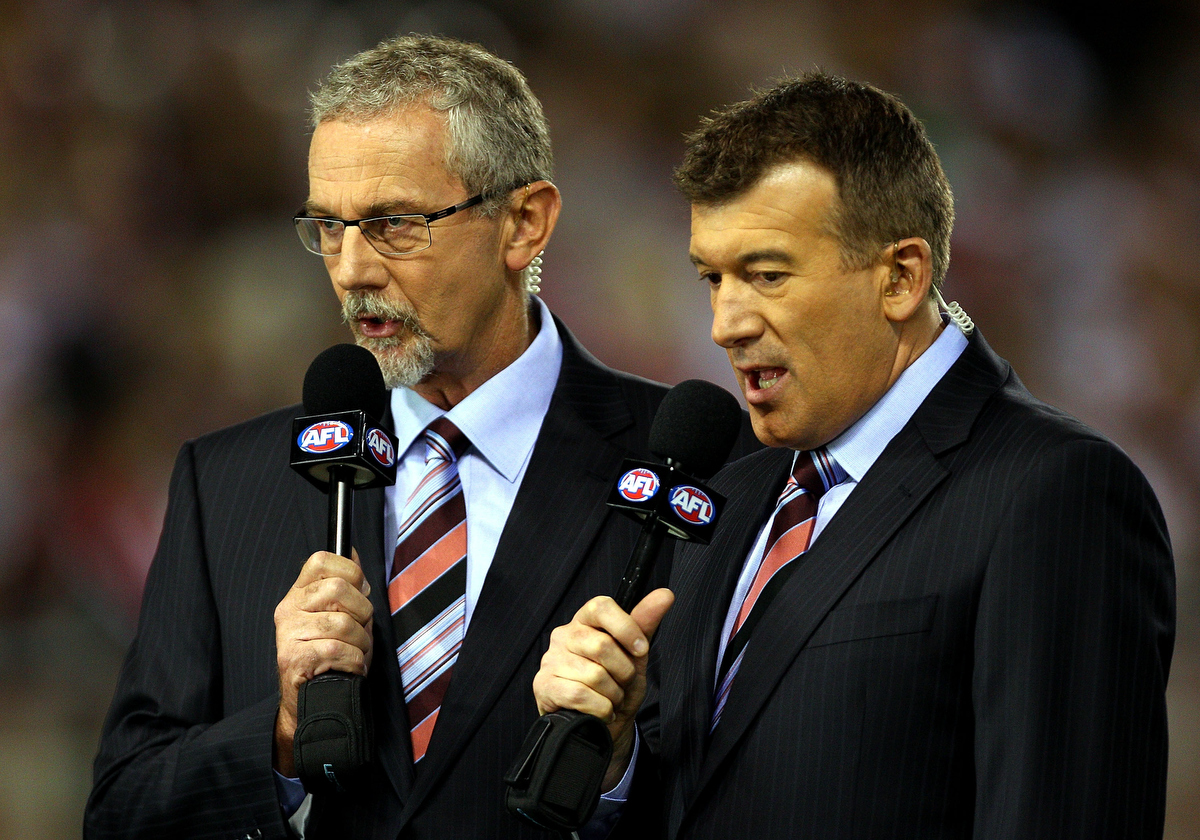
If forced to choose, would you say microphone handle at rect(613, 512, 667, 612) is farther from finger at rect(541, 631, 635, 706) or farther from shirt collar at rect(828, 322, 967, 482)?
shirt collar at rect(828, 322, 967, 482)

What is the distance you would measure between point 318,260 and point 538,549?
2.43 m

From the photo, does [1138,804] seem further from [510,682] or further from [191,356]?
[191,356]

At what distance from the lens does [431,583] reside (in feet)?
7.15

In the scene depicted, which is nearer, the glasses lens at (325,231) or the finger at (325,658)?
the finger at (325,658)

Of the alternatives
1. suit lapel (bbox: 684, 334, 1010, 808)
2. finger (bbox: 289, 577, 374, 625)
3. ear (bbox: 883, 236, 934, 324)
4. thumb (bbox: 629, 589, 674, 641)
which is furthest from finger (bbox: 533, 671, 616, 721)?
ear (bbox: 883, 236, 934, 324)

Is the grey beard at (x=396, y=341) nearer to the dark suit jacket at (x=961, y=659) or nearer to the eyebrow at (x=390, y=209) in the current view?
the eyebrow at (x=390, y=209)

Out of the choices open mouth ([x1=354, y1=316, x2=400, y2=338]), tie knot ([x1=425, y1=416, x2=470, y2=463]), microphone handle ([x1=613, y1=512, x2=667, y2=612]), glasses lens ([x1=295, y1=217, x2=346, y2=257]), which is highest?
glasses lens ([x1=295, y1=217, x2=346, y2=257])

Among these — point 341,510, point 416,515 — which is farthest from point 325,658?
point 416,515

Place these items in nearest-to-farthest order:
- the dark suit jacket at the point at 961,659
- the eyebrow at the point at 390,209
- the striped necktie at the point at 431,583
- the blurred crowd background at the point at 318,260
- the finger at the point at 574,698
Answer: the dark suit jacket at the point at 961,659 < the finger at the point at 574,698 < the striped necktie at the point at 431,583 < the eyebrow at the point at 390,209 < the blurred crowd background at the point at 318,260

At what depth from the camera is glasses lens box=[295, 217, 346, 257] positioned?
2297 millimetres

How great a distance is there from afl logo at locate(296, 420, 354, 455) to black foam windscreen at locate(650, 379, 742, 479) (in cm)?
43

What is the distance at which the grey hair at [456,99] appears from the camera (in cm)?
231

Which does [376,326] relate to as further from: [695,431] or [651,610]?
[651,610]

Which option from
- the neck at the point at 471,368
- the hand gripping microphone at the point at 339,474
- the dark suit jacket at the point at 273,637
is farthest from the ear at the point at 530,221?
the hand gripping microphone at the point at 339,474
